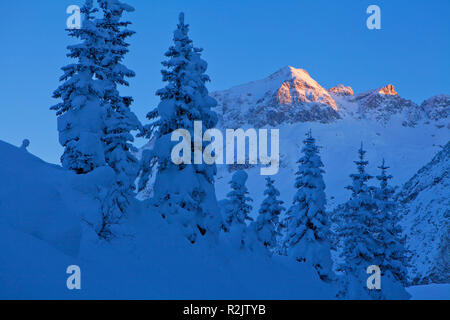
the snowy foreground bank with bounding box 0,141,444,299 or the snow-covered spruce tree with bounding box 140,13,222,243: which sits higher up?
the snow-covered spruce tree with bounding box 140,13,222,243

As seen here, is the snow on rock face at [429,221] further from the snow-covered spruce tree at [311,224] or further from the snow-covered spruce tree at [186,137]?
the snow-covered spruce tree at [186,137]

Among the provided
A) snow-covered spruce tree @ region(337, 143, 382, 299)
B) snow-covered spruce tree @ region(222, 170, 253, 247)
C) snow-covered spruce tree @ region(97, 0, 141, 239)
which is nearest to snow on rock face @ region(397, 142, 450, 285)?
snow-covered spruce tree @ region(337, 143, 382, 299)

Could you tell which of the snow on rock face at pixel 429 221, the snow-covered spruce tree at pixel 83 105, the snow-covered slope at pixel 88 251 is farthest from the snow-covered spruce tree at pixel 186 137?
the snow on rock face at pixel 429 221

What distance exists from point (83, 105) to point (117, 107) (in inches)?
60.7

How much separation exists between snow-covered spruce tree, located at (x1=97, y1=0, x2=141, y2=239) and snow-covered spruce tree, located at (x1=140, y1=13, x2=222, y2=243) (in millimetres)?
1415

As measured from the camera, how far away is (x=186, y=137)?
19609mm

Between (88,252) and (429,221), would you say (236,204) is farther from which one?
(429,221)

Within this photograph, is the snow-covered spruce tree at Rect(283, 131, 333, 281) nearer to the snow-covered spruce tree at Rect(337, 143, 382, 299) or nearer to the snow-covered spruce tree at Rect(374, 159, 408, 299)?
the snow-covered spruce tree at Rect(337, 143, 382, 299)

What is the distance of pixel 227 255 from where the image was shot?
2131 cm

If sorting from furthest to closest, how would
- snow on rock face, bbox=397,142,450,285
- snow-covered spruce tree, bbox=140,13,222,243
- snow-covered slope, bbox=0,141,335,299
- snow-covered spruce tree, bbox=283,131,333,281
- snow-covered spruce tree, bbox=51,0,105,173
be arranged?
snow on rock face, bbox=397,142,450,285, snow-covered spruce tree, bbox=283,131,333,281, snow-covered spruce tree, bbox=140,13,222,243, snow-covered spruce tree, bbox=51,0,105,173, snow-covered slope, bbox=0,141,335,299

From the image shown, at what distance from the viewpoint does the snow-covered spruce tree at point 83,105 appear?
56.1 ft

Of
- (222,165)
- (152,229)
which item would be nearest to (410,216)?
(152,229)

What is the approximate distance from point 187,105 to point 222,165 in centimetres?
17121

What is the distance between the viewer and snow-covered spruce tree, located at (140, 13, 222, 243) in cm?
1922
